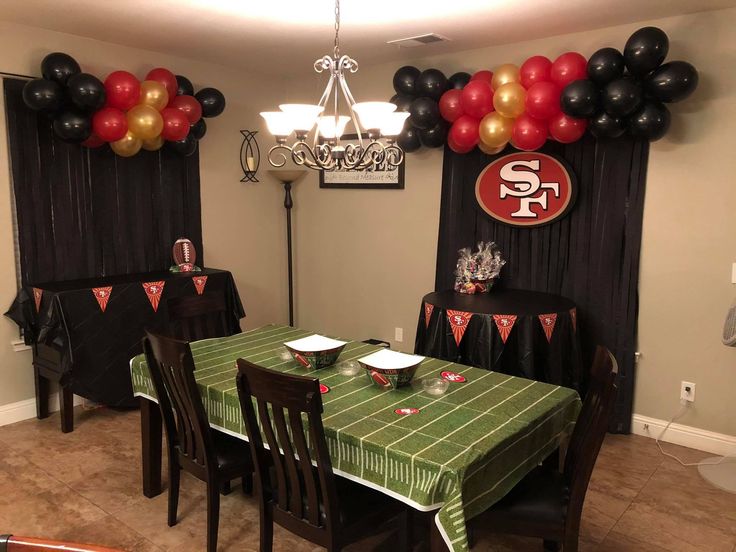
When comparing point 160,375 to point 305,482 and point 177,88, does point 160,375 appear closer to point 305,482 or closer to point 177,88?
point 305,482

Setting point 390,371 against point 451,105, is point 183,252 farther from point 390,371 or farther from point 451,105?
point 390,371

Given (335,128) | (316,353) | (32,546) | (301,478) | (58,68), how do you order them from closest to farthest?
(32,546) < (301,478) < (316,353) < (335,128) < (58,68)

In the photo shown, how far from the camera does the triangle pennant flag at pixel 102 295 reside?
11.7 feet

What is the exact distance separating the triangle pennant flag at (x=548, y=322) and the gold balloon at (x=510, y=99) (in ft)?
3.74

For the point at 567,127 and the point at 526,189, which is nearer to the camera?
the point at 567,127

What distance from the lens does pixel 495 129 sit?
136 inches

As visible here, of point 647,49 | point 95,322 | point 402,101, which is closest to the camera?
point 647,49

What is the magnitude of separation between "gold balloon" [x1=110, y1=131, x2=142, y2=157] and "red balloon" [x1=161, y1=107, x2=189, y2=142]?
0.57 ft

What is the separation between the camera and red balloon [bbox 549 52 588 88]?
314 centimetres

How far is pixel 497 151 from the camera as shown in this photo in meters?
3.70

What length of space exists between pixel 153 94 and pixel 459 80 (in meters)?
1.90

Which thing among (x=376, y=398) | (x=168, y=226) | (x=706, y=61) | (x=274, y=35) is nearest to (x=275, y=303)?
(x=168, y=226)

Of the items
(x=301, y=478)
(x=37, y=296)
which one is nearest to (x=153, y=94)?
(x=37, y=296)

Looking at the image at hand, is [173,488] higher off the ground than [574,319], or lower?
lower
